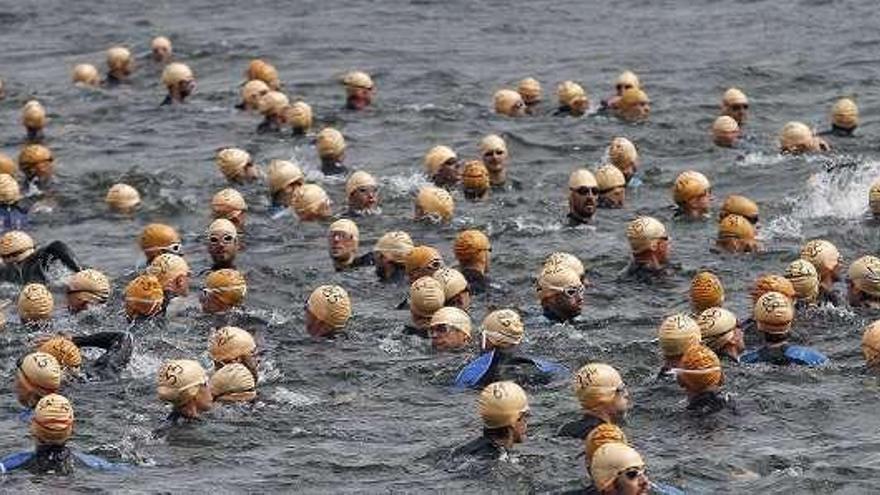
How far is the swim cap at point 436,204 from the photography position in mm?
27062

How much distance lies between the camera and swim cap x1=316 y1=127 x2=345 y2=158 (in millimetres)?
30641

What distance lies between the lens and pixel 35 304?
22.2m

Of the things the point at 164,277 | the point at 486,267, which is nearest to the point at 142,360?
the point at 164,277

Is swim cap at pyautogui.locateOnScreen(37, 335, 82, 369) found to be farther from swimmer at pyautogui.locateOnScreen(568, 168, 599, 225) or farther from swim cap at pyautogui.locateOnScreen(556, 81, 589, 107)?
swim cap at pyautogui.locateOnScreen(556, 81, 589, 107)

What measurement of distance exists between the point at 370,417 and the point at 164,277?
467 cm

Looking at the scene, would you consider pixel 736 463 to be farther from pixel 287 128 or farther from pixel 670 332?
pixel 287 128

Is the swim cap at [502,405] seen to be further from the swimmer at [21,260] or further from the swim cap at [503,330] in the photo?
the swimmer at [21,260]

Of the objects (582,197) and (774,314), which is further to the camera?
(582,197)

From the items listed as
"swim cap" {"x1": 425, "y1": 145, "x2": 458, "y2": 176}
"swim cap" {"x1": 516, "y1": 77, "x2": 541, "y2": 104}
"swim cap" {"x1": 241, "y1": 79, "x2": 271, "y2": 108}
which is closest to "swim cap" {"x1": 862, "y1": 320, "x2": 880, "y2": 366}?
"swim cap" {"x1": 425, "y1": 145, "x2": 458, "y2": 176}

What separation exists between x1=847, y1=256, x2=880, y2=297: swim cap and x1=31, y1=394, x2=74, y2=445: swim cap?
30.4ft

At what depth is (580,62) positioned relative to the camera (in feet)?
130

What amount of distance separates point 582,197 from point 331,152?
19.1 ft

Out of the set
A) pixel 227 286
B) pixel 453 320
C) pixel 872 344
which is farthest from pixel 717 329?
pixel 227 286

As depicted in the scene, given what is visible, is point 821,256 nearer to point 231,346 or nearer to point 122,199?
point 231,346
